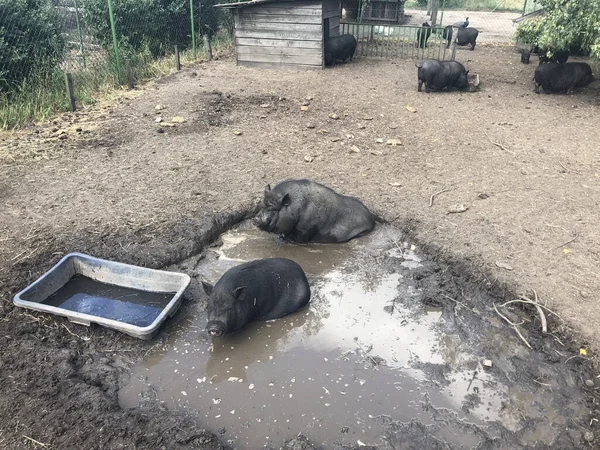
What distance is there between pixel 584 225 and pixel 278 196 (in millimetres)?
3526

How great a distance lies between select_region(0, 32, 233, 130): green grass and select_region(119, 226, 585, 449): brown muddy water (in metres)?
5.76

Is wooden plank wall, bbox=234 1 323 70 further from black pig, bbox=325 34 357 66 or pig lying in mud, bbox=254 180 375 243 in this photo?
pig lying in mud, bbox=254 180 375 243

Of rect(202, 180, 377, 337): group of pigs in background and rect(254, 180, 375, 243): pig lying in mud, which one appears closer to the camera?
rect(202, 180, 377, 337): group of pigs in background

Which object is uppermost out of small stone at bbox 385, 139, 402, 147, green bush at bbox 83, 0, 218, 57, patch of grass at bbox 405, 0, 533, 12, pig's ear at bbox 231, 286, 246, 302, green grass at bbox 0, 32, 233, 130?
patch of grass at bbox 405, 0, 533, 12

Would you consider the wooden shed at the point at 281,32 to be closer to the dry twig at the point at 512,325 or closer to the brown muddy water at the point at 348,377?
the brown muddy water at the point at 348,377

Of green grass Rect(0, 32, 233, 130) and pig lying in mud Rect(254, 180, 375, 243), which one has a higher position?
green grass Rect(0, 32, 233, 130)

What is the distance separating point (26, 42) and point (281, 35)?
20.0 ft

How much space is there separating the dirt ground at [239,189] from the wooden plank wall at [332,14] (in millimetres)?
2926

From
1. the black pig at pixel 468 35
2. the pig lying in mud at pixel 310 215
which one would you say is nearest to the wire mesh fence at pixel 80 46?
the pig lying in mud at pixel 310 215

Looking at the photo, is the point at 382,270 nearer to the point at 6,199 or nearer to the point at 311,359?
the point at 311,359

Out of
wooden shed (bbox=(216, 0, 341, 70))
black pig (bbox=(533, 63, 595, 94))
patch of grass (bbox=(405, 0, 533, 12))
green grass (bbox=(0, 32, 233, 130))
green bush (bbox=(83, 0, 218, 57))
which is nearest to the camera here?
green grass (bbox=(0, 32, 233, 130))

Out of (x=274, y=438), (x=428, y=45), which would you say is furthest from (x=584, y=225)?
(x=428, y=45)

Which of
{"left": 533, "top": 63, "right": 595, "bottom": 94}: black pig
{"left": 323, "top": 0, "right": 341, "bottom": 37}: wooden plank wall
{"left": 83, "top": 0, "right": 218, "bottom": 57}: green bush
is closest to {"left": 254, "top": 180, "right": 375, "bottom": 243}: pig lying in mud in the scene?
{"left": 533, "top": 63, "right": 595, "bottom": 94}: black pig

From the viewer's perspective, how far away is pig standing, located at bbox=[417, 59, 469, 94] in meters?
10.8
